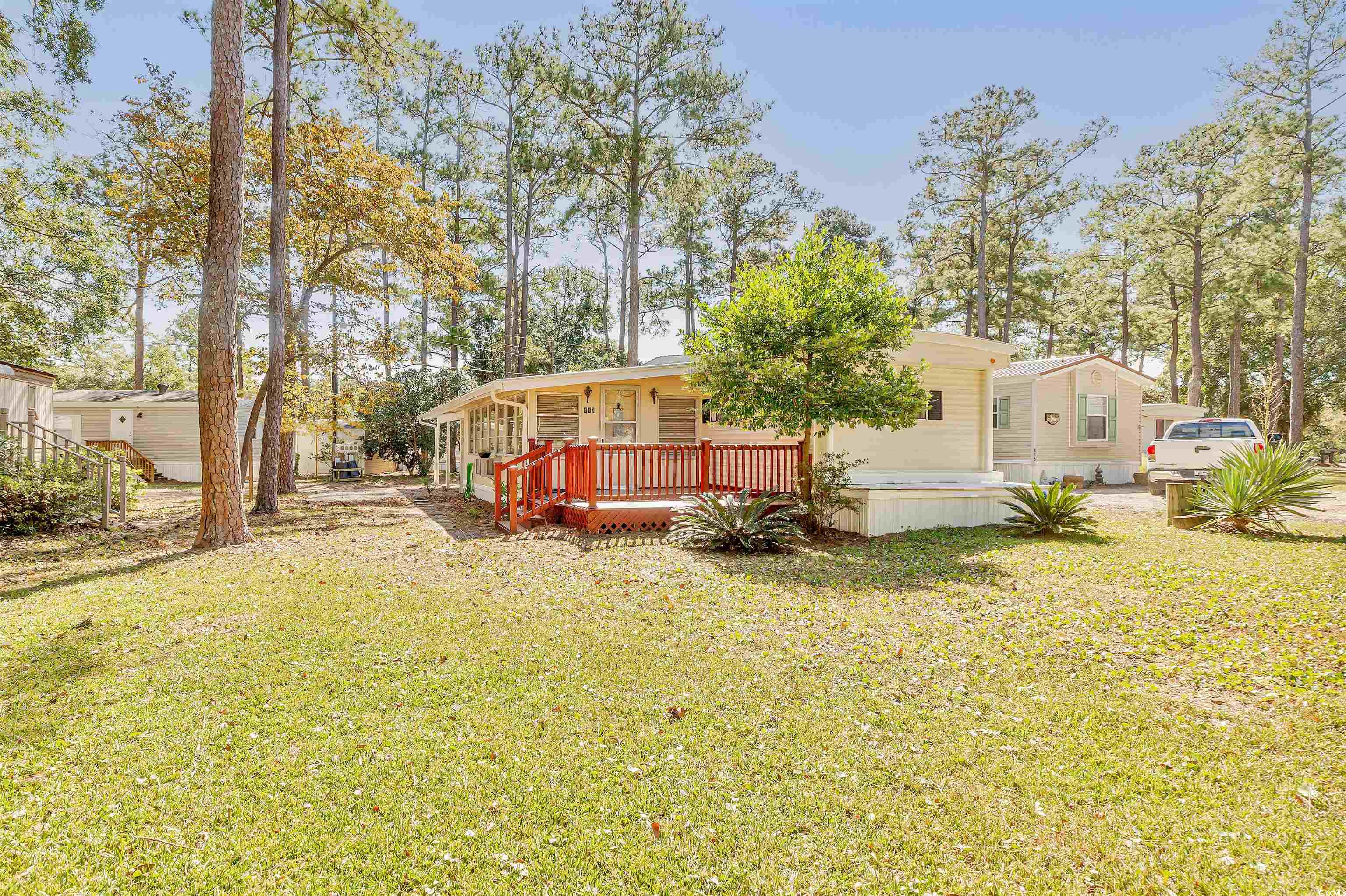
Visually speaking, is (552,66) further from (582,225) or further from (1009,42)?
(1009,42)

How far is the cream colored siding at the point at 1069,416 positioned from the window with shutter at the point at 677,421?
1153 cm

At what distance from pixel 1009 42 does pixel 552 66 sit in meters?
12.5

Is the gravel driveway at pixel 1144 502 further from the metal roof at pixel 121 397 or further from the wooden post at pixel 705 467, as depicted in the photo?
the metal roof at pixel 121 397

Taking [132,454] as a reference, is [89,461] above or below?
below

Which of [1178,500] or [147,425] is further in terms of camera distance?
[147,425]

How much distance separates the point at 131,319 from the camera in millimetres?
25016

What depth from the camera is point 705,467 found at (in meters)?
10.1

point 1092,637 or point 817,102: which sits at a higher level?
point 817,102

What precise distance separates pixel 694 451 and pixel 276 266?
899 centimetres

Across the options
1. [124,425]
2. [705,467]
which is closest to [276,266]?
[705,467]

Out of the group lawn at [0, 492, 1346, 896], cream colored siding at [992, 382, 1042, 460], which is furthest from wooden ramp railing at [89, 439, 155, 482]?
cream colored siding at [992, 382, 1042, 460]

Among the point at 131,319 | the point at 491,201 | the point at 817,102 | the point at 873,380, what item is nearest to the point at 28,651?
the point at 873,380

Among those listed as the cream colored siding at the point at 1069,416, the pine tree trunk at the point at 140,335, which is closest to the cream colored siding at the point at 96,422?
the pine tree trunk at the point at 140,335

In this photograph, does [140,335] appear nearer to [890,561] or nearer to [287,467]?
[287,467]
